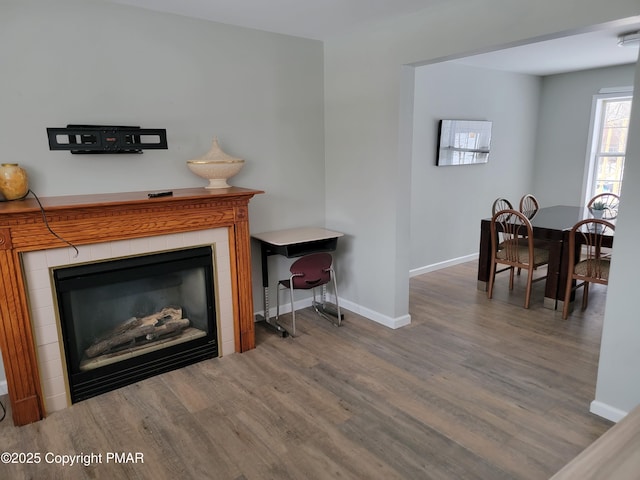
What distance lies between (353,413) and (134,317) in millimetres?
1567

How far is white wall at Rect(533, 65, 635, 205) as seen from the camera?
5551mm

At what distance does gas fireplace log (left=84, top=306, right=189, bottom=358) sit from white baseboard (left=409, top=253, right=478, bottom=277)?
112 inches

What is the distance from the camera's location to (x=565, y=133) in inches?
230

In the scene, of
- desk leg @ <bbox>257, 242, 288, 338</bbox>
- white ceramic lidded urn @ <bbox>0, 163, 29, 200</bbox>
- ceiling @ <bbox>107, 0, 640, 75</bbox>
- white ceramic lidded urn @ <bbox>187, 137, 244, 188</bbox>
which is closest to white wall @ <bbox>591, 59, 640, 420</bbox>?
ceiling @ <bbox>107, 0, 640, 75</bbox>

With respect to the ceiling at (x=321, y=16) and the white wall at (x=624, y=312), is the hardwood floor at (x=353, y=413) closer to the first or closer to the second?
the white wall at (x=624, y=312)

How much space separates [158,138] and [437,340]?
8.40 ft

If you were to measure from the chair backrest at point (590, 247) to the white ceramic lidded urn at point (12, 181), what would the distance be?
398 centimetres

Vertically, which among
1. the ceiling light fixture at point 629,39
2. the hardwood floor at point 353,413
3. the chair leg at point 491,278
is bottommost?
the hardwood floor at point 353,413

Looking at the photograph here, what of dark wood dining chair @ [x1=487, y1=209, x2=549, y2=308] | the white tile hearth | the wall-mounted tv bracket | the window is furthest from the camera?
the window

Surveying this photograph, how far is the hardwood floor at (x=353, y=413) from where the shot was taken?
2.03m

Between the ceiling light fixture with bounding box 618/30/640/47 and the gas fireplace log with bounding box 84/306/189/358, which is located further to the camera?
the ceiling light fixture with bounding box 618/30/640/47

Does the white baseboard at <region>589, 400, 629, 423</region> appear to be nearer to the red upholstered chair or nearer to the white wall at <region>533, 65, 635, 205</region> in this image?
the red upholstered chair

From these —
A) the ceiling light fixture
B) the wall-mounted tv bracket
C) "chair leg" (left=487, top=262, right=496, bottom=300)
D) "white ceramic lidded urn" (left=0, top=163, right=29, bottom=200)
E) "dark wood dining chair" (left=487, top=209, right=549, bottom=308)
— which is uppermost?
the ceiling light fixture

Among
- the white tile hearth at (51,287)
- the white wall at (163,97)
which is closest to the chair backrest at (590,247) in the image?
the white wall at (163,97)
